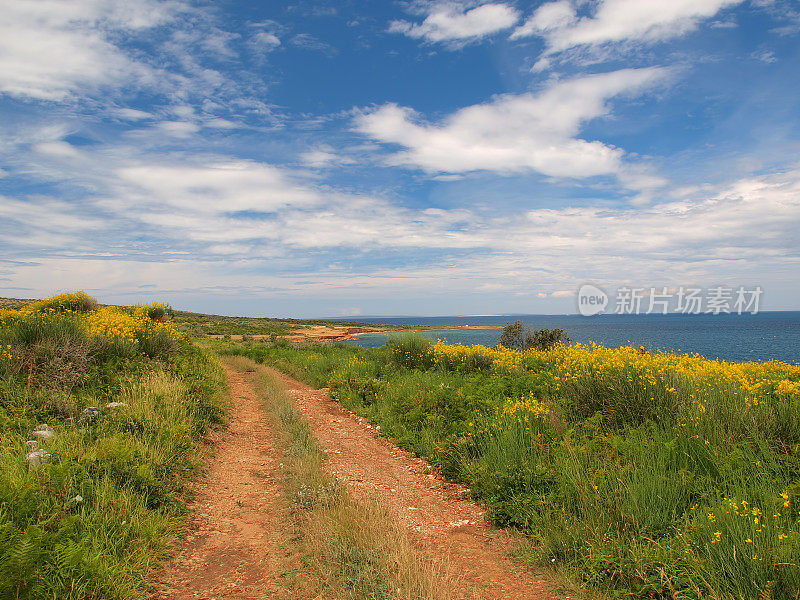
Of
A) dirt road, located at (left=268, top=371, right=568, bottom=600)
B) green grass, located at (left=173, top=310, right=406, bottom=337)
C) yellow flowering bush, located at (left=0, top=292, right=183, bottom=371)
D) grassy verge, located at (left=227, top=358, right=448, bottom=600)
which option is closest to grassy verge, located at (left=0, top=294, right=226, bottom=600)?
yellow flowering bush, located at (left=0, top=292, right=183, bottom=371)

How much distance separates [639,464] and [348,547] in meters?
3.59

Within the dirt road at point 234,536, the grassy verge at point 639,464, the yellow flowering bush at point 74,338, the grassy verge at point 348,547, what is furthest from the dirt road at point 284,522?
the yellow flowering bush at point 74,338

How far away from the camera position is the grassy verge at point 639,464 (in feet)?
11.8

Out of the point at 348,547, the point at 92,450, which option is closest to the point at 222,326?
the point at 92,450

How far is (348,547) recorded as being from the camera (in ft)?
13.9

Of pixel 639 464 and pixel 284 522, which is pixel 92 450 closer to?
pixel 284 522

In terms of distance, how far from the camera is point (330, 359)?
18031 millimetres

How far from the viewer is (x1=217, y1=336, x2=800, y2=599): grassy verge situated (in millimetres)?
3584

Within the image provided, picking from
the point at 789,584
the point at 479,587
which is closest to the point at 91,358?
the point at 479,587

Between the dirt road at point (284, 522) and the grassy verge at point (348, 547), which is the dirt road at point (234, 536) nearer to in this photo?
the dirt road at point (284, 522)

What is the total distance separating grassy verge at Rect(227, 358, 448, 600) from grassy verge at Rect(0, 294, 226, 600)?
4.61 ft

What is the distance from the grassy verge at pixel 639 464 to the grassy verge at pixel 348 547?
145 centimetres

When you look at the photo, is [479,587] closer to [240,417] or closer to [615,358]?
[615,358]

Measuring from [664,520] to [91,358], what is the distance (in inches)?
383
